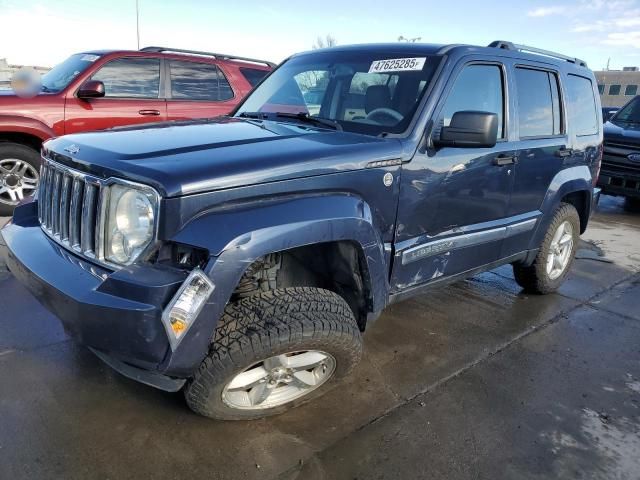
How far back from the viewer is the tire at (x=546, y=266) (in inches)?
163

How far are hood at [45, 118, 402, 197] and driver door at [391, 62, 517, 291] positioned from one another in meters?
0.31

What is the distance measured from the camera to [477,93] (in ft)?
10.5

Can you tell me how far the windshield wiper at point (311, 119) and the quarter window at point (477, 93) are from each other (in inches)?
24.1

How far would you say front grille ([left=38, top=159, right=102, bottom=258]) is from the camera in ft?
7.18

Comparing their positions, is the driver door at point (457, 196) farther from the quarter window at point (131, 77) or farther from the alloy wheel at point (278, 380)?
the quarter window at point (131, 77)

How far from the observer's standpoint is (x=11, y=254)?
2.52 meters

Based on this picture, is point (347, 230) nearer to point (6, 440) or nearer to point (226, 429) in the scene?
point (226, 429)

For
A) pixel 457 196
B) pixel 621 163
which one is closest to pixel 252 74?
pixel 457 196

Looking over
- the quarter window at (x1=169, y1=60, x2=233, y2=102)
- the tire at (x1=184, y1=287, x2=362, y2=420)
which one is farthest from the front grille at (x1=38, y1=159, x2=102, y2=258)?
the quarter window at (x1=169, y1=60, x2=233, y2=102)

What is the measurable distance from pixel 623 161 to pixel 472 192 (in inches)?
249

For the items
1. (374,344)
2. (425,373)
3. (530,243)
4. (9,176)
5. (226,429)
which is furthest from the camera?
(9,176)

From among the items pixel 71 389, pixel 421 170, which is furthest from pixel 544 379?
pixel 71 389

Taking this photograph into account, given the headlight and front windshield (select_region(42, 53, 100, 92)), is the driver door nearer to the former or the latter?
the headlight

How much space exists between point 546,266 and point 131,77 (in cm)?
511
